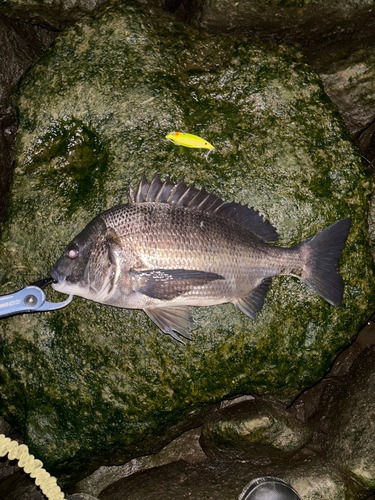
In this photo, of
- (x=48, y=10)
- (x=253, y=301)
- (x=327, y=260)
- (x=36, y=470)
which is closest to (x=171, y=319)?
(x=253, y=301)

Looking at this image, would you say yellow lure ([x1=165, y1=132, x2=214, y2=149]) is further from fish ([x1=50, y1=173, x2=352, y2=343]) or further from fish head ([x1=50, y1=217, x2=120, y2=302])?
fish head ([x1=50, y1=217, x2=120, y2=302])

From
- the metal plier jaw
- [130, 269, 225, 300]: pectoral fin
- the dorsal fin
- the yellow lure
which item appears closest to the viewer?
[130, 269, 225, 300]: pectoral fin

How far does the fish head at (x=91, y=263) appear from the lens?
3.14m

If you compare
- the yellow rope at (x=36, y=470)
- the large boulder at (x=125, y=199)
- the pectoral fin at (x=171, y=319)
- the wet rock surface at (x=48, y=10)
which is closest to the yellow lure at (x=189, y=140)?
the large boulder at (x=125, y=199)

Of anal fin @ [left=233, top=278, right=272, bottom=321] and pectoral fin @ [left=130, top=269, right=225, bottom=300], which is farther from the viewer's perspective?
anal fin @ [left=233, top=278, right=272, bottom=321]

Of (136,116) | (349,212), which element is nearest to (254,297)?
(349,212)

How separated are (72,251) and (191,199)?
3.42 ft

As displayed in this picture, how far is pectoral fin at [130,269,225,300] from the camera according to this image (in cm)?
312

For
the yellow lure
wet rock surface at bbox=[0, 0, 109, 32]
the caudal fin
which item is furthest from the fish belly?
wet rock surface at bbox=[0, 0, 109, 32]

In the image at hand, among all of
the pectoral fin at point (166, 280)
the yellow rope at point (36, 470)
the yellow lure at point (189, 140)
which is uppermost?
the yellow lure at point (189, 140)

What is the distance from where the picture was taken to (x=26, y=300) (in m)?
3.43

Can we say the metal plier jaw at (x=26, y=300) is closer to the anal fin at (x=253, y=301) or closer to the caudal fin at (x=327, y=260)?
the anal fin at (x=253, y=301)

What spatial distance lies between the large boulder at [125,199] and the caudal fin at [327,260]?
8.5 inches

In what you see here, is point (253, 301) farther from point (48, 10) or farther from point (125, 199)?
point (48, 10)
